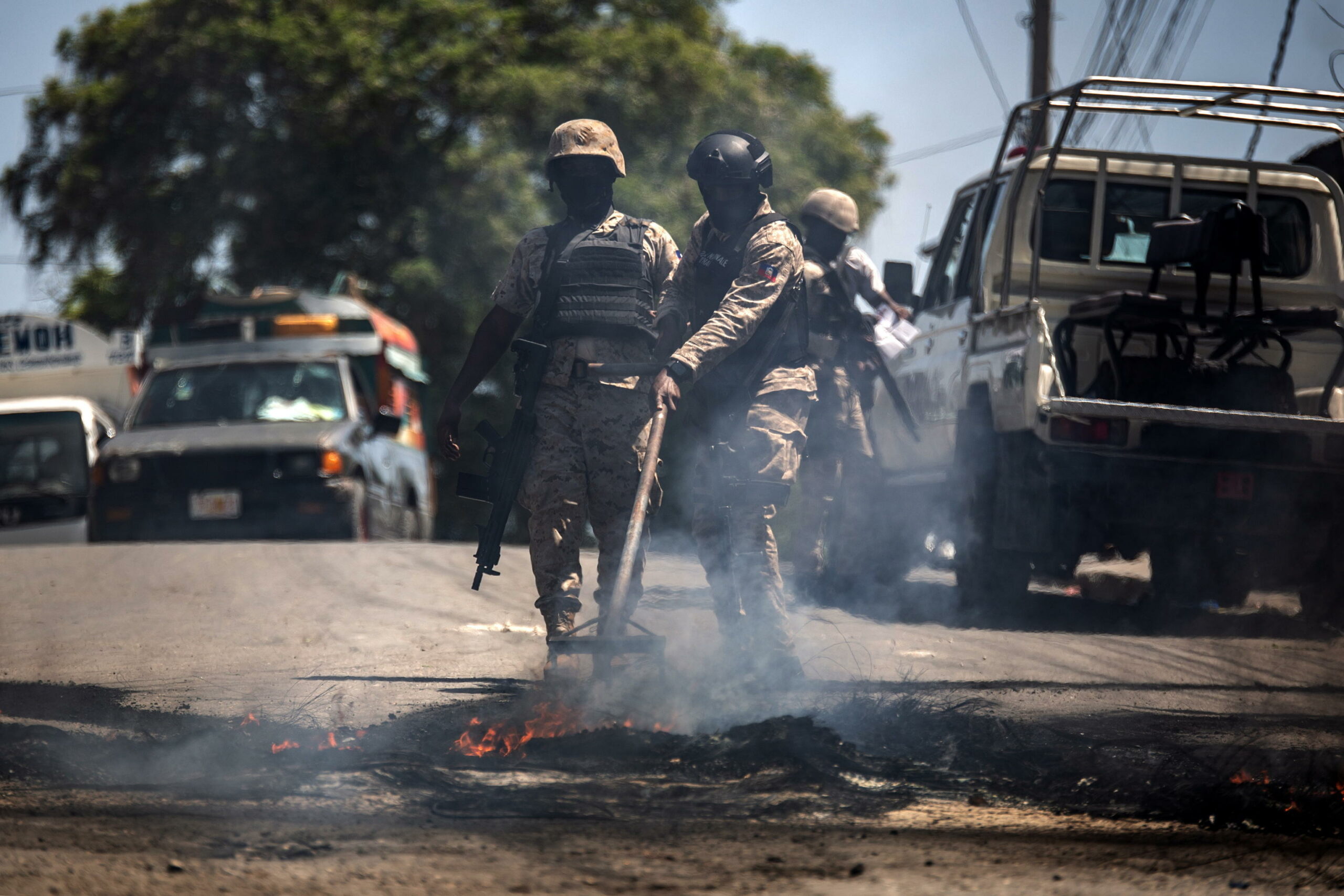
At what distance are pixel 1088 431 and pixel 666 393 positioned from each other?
2.60 m

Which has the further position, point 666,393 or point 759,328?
point 759,328

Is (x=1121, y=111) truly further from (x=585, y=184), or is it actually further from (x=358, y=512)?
(x=358, y=512)

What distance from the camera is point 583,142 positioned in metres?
4.94

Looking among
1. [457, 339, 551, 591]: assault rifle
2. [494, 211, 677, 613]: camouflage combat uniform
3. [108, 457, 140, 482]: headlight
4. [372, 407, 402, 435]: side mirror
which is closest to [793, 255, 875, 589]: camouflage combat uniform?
[494, 211, 677, 613]: camouflage combat uniform

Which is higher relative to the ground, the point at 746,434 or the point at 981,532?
the point at 746,434

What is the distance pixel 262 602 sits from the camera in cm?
722

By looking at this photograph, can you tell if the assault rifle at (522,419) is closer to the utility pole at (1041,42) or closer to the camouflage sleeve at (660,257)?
the camouflage sleeve at (660,257)

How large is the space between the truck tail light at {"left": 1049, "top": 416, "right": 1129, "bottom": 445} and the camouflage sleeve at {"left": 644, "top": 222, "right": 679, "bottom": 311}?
218cm

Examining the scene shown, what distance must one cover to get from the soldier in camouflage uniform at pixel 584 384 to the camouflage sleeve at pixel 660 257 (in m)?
0.03

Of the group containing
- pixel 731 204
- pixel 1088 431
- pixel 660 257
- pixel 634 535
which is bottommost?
pixel 634 535

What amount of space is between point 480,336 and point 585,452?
60 cm

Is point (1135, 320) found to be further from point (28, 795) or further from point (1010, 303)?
point (28, 795)

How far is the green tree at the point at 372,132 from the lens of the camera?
1866 centimetres

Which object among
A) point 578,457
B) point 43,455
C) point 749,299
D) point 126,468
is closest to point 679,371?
point 749,299
